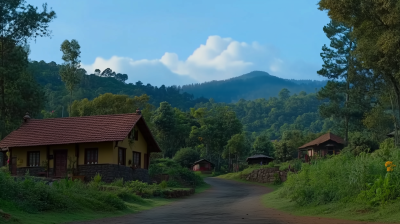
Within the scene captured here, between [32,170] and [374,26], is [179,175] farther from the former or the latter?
[374,26]

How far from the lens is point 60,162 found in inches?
1239

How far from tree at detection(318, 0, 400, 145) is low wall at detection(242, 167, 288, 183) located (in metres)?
20.6

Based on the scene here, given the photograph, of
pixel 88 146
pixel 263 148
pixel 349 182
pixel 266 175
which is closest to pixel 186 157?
pixel 263 148

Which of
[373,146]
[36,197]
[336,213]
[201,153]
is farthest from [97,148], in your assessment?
[201,153]

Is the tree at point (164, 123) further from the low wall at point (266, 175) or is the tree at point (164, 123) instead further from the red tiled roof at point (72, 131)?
the red tiled roof at point (72, 131)

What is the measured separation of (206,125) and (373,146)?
1569 inches

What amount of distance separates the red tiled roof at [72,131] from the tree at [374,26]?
1544 centimetres

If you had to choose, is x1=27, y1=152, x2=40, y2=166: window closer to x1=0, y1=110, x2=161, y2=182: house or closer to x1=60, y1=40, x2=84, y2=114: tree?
x1=0, y1=110, x2=161, y2=182: house

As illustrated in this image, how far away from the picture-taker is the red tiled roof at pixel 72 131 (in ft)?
100

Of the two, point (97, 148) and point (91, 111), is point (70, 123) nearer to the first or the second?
point (97, 148)

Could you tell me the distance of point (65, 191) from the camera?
1711cm

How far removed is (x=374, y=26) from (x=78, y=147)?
793 inches

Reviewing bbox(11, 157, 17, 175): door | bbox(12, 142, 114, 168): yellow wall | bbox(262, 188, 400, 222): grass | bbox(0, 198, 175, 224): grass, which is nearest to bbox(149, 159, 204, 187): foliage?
bbox(12, 142, 114, 168): yellow wall

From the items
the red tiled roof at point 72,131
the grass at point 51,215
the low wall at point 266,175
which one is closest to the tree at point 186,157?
the low wall at point 266,175
